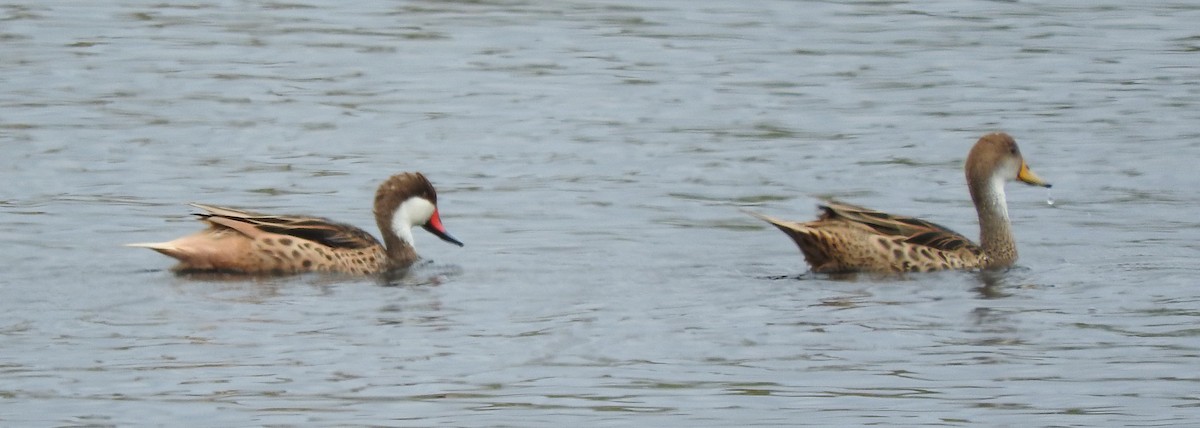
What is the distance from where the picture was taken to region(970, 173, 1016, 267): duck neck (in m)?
14.1

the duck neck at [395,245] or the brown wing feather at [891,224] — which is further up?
the brown wing feather at [891,224]

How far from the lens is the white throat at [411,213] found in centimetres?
1432

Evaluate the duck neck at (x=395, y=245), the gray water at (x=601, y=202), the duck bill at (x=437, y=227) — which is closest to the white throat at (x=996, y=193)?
the gray water at (x=601, y=202)

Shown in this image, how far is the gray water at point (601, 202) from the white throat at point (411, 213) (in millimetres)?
337

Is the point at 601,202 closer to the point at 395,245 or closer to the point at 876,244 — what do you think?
the point at 395,245

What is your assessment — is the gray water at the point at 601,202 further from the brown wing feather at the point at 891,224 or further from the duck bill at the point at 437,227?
the brown wing feather at the point at 891,224

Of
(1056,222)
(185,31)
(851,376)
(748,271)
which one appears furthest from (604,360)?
(185,31)

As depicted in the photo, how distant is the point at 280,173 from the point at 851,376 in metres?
7.59

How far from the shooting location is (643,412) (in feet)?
31.5

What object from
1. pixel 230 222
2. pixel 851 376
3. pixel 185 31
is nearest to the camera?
pixel 851 376

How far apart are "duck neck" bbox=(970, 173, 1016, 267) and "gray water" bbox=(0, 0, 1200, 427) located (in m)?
0.18

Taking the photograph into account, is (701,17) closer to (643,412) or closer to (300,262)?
(300,262)

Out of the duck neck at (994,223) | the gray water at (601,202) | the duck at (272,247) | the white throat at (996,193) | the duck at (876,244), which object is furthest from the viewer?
the white throat at (996,193)

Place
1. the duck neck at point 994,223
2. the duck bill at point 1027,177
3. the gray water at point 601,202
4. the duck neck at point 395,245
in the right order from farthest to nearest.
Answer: the duck bill at point 1027,177
the duck neck at point 395,245
the duck neck at point 994,223
the gray water at point 601,202
